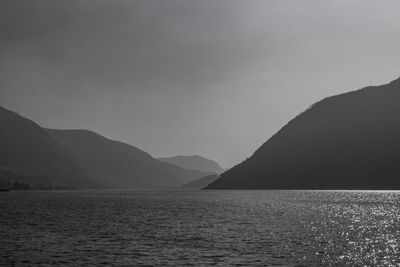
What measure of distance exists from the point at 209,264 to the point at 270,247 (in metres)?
18.2

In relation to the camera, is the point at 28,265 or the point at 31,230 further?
the point at 31,230

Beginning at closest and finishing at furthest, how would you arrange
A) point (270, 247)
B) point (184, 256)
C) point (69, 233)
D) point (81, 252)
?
point (184, 256) → point (81, 252) → point (270, 247) → point (69, 233)

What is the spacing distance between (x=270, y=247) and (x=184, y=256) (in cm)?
1624

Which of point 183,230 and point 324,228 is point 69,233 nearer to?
point 183,230

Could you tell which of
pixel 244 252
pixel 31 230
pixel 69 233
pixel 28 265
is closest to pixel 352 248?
pixel 244 252

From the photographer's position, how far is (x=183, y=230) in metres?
99.2

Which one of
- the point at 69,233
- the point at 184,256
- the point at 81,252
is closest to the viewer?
the point at 184,256

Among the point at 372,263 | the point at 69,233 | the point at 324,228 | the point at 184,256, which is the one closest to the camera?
the point at 372,263

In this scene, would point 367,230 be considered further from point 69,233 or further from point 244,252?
point 69,233

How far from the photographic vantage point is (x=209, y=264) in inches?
2237

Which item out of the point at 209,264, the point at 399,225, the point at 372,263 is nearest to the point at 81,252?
the point at 209,264

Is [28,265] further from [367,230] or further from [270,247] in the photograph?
[367,230]

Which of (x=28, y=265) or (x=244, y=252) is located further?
(x=244, y=252)

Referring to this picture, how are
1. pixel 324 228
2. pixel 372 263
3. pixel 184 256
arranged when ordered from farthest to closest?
pixel 324 228
pixel 184 256
pixel 372 263
